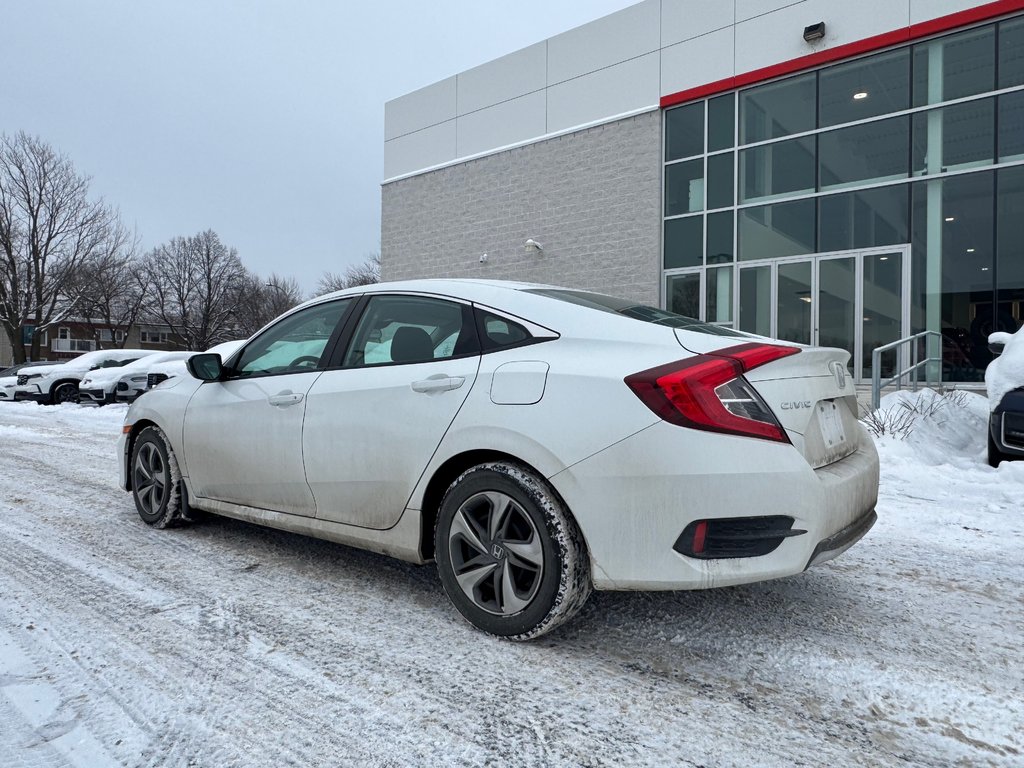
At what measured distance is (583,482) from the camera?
7.56ft

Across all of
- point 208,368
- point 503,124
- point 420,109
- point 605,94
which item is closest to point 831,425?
point 208,368

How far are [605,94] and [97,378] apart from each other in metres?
14.6

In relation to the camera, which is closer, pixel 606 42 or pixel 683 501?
pixel 683 501

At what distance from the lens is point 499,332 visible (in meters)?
2.76

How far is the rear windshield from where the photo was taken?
8.98 ft

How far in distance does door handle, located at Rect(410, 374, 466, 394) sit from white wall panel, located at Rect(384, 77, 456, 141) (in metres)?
17.5

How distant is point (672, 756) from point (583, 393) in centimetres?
116

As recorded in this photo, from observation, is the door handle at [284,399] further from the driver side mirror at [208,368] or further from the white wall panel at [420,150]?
the white wall panel at [420,150]

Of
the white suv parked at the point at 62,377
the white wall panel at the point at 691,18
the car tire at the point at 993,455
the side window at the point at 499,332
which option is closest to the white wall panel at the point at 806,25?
the white wall panel at the point at 691,18

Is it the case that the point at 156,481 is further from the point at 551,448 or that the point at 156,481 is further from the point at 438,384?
the point at 551,448

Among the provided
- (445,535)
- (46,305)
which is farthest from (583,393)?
(46,305)

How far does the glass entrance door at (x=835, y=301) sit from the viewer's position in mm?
12109

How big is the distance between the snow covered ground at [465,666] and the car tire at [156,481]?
0.96ft

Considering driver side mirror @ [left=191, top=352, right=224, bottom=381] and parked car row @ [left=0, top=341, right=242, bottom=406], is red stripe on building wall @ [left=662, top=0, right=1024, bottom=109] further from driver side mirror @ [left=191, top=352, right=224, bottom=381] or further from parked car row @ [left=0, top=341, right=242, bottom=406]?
driver side mirror @ [left=191, top=352, right=224, bottom=381]
